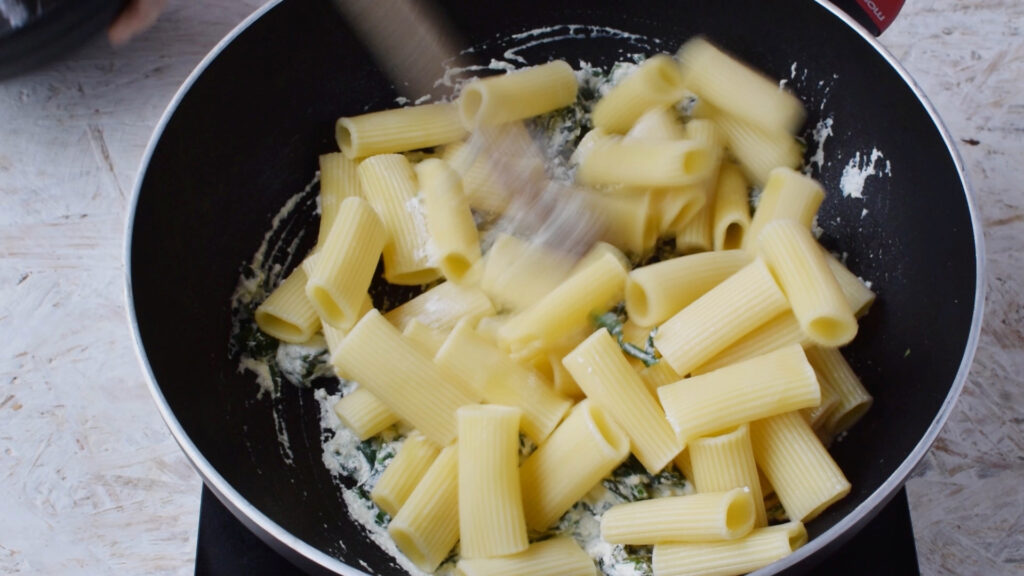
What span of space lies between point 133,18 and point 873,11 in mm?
1324

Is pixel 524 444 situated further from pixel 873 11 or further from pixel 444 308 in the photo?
pixel 873 11

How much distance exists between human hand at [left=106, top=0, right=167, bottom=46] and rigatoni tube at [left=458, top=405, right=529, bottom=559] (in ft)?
3.49

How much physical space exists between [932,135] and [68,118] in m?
1.57

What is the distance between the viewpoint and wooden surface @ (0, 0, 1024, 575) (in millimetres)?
1390

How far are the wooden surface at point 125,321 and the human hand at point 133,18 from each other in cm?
12

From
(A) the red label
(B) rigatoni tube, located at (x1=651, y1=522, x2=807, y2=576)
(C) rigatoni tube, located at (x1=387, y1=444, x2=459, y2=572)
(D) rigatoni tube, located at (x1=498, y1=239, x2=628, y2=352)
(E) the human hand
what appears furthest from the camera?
(E) the human hand

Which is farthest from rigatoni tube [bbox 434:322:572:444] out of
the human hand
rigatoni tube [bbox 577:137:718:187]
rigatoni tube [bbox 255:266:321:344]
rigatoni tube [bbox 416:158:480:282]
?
the human hand

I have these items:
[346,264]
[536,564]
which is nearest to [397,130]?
[346,264]

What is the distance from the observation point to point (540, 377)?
129 cm

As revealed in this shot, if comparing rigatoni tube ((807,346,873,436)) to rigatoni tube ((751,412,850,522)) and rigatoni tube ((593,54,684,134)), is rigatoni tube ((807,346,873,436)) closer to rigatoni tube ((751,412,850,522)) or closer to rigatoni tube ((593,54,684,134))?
rigatoni tube ((751,412,850,522))

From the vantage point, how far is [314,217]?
60.9 inches

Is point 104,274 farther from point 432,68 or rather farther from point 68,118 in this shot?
point 432,68

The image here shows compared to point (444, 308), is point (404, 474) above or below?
below

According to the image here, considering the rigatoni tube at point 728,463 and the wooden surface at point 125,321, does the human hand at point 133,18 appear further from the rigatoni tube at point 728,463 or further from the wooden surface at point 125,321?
the rigatoni tube at point 728,463
